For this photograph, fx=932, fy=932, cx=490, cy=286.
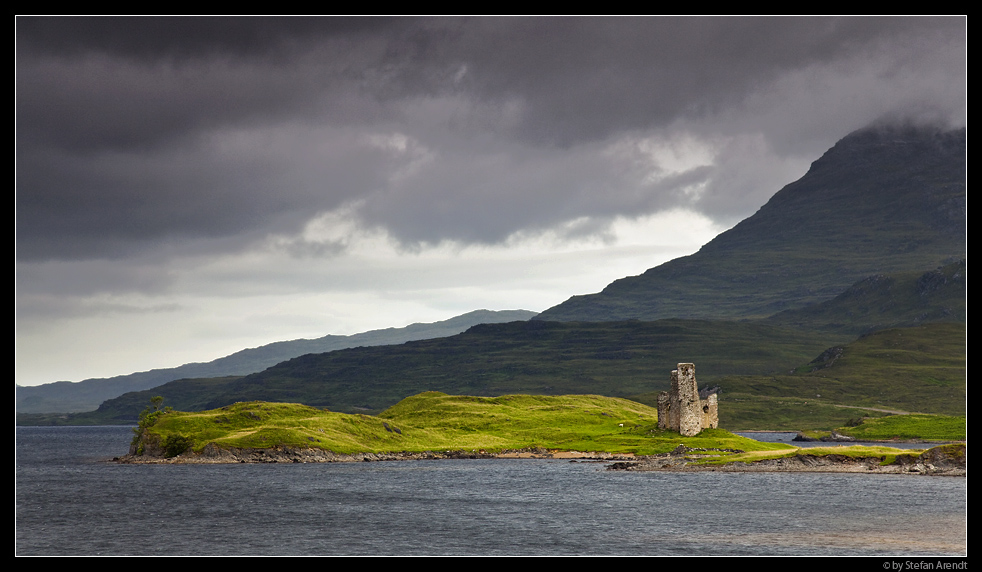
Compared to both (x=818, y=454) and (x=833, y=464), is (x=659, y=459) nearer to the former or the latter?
(x=818, y=454)

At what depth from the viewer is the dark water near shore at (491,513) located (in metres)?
77.1

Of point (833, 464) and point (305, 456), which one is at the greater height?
point (833, 464)

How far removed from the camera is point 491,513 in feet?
327

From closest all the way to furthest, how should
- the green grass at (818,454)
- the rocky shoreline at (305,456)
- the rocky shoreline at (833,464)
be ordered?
the rocky shoreline at (833,464) → the green grass at (818,454) → the rocky shoreline at (305,456)

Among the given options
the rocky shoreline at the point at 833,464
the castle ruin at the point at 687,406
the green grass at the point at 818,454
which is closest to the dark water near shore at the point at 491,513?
the rocky shoreline at the point at 833,464

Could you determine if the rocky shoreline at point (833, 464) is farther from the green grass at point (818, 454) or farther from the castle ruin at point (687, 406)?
the castle ruin at point (687, 406)

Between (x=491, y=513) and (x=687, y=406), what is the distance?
85040 mm

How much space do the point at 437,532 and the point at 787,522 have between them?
1310 inches

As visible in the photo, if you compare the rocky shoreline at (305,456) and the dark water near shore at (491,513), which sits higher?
the dark water near shore at (491,513)

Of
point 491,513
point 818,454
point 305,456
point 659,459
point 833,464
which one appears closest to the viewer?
point 491,513

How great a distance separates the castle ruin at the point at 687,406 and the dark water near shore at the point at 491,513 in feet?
110

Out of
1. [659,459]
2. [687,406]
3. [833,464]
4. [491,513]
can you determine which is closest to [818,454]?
[833,464]

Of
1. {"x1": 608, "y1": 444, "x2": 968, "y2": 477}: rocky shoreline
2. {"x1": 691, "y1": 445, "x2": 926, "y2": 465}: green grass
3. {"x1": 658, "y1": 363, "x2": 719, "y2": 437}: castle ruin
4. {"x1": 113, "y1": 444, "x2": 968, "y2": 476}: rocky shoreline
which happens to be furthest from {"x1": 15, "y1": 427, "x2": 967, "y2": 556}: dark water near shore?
{"x1": 658, "y1": 363, "x2": 719, "y2": 437}: castle ruin

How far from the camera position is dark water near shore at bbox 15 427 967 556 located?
7706 centimetres
